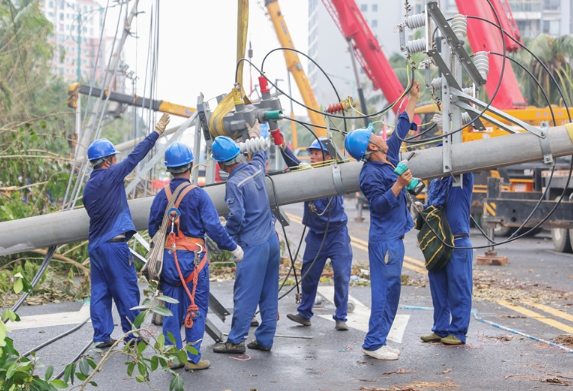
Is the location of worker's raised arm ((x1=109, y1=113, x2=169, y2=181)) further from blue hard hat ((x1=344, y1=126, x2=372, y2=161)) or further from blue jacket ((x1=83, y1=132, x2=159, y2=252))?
blue hard hat ((x1=344, y1=126, x2=372, y2=161))

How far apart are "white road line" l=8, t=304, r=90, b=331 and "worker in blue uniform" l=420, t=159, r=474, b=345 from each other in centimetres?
396

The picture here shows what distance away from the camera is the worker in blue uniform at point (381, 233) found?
6449mm

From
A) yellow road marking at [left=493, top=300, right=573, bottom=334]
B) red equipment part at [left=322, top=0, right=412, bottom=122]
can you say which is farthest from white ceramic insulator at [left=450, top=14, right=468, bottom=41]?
red equipment part at [left=322, top=0, right=412, bottom=122]

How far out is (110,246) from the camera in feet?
22.1

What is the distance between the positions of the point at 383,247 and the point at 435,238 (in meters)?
0.73

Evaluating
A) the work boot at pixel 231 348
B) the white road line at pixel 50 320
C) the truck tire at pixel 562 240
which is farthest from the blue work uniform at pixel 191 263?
the truck tire at pixel 562 240

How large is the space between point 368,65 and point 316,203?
39.8ft

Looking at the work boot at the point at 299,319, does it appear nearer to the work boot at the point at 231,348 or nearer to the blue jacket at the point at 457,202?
the work boot at the point at 231,348

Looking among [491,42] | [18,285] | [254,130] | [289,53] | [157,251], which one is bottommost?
[157,251]

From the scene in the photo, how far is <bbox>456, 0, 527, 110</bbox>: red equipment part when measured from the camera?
1517cm

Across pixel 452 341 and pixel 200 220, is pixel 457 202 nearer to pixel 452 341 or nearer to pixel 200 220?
pixel 452 341

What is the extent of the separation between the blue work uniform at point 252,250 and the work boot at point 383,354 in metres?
0.95

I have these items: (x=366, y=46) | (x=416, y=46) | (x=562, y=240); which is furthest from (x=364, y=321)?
(x=366, y=46)

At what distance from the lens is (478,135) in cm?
1845
